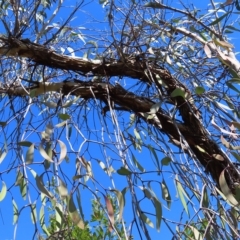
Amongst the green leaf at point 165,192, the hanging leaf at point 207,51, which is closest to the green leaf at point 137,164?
the green leaf at point 165,192

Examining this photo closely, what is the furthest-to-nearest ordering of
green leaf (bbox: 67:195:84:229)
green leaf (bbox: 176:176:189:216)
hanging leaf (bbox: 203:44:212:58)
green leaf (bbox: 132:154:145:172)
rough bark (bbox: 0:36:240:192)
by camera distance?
1. rough bark (bbox: 0:36:240:192)
2. hanging leaf (bbox: 203:44:212:58)
3. green leaf (bbox: 132:154:145:172)
4. green leaf (bbox: 176:176:189:216)
5. green leaf (bbox: 67:195:84:229)

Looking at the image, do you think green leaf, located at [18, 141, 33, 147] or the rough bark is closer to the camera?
green leaf, located at [18, 141, 33, 147]

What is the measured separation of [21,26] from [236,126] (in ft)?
2.78

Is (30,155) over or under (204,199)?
over

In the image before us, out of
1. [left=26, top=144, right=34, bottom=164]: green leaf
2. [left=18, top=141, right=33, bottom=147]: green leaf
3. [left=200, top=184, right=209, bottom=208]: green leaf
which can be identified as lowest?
[left=200, top=184, right=209, bottom=208]: green leaf

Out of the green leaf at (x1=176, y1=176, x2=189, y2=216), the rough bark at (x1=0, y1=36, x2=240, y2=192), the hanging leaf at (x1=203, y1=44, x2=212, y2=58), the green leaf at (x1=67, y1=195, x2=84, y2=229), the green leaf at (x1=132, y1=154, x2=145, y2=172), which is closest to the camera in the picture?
the green leaf at (x1=67, y1=195, x2=84, y2=229)

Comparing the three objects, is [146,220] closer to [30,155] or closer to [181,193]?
[181,193]

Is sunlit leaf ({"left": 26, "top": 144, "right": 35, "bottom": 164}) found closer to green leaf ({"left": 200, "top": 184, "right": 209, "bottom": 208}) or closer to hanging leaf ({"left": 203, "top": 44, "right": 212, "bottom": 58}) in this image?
green leaf ({"left": 200, "top": 184, "right": 209, "bottom": 208})

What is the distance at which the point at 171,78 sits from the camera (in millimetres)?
2006

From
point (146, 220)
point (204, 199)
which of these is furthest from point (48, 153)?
point (204, 199)

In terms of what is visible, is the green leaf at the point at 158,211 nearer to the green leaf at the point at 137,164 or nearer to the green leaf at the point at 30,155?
the green leaf at the point at 137,164

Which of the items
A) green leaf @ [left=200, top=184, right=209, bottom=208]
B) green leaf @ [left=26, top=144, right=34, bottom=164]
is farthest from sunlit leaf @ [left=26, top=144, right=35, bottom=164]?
green leaf @ [left=200, top=184, right=209, bottom=208]

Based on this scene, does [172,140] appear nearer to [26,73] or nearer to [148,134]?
[148,134]

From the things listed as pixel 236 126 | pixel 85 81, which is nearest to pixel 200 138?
pixel 236 126
